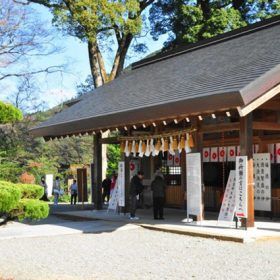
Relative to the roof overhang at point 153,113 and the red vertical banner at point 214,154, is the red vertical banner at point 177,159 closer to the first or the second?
the red vertical banner at point 214,154

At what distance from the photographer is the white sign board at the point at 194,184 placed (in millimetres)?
11462

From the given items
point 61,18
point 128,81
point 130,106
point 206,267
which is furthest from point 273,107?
point 61,18

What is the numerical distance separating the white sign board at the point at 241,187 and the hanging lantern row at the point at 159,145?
186cm

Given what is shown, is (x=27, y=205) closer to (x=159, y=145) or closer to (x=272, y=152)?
(x=159, y=145)

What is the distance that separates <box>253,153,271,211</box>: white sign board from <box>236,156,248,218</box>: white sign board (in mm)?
2455

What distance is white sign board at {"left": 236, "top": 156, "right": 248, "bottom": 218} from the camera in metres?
10.1

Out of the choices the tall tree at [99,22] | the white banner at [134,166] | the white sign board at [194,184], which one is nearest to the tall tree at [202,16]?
the tall tree at [99,22]

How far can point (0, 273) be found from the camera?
6.86 meters

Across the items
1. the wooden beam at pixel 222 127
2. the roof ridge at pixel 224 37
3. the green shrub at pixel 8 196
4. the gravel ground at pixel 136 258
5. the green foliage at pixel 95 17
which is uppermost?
the green foliage at pixel 95 17

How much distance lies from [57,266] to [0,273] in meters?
0.95

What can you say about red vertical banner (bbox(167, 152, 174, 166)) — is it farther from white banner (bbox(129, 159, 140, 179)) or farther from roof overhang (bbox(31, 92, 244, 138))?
roof overhang (bbox(31, 92, 244, 138))

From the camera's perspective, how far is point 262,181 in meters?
12.6

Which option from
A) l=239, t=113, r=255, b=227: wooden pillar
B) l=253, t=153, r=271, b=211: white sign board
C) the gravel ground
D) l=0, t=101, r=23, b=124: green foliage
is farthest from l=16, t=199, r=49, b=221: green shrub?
l=253, t=153, r=271, b=211: white sign board

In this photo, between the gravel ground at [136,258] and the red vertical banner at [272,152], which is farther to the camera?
the red vertical banner at [272,152]
